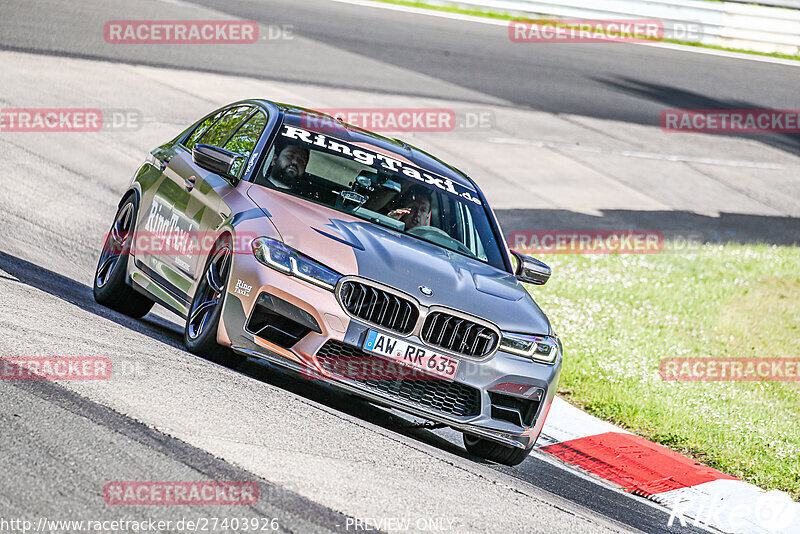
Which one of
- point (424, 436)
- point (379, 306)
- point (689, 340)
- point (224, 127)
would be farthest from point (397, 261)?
point (689, 340)

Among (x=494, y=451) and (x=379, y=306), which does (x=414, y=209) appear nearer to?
(x=379, y=306)

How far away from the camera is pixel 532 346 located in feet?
22.2

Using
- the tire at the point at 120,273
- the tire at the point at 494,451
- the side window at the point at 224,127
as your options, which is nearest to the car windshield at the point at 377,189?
the side window at the point at 224,127

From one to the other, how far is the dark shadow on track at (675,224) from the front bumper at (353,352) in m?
8.23

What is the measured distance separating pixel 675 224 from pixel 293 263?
1145cm

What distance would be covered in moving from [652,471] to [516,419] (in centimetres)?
173

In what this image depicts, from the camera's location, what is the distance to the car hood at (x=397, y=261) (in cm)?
646

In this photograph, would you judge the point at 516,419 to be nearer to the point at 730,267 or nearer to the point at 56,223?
the point at 56,223

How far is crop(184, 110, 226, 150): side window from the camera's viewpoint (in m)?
Answer: 8.67

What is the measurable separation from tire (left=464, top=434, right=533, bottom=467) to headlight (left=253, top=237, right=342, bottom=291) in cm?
152

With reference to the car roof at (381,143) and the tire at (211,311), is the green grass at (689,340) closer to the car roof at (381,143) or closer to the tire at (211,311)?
the car roof at (381,143)

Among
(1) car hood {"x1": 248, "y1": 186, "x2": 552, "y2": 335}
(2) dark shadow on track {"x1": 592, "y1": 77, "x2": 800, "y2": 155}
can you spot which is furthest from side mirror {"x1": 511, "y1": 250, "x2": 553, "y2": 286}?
(2) dark shadow on track {"x1": 592, "y1": 77, "x2": 800, "y2": 155}

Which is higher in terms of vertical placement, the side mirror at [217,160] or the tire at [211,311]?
the side mirror at [217,160]

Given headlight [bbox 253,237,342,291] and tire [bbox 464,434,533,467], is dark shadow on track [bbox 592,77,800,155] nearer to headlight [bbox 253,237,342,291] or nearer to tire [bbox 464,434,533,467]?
tire [bbox 464,434,533,467]
